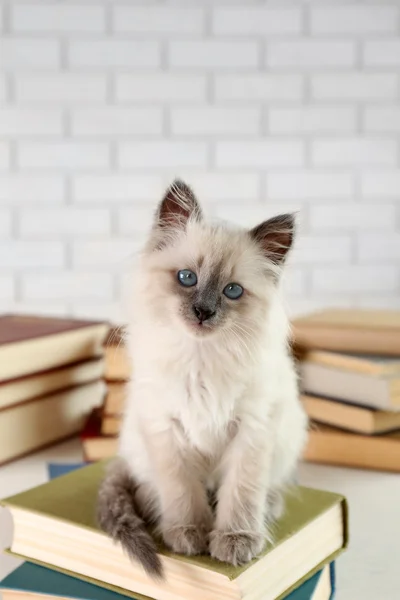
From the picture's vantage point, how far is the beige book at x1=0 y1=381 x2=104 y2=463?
51.0 inches

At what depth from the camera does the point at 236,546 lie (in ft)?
2.41

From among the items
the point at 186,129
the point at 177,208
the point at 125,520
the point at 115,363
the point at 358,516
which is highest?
the point at 186,129

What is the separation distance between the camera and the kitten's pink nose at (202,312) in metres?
0.78

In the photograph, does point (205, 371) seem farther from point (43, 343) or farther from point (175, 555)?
point (43, 343)

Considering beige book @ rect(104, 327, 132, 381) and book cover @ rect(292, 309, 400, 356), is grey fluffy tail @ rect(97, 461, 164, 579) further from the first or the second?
book cover @ rect(292, 309, 400, 356)

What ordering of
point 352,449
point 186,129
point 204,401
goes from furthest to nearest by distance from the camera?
1. point 186,129
2. point 352,449
3. point 204,401

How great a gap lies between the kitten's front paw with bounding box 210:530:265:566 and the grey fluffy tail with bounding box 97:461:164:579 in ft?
0.22

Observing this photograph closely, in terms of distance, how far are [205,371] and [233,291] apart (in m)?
0.11

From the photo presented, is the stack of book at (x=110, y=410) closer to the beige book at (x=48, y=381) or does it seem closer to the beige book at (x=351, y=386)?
the beige book at (x=48, y=381)

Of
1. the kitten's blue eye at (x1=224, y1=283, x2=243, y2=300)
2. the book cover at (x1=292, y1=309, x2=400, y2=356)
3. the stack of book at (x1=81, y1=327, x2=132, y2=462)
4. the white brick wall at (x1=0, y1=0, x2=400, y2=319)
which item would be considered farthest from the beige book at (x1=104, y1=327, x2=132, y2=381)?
the white brick wall at (x1=0, y1=0, x2=400, y2=319)

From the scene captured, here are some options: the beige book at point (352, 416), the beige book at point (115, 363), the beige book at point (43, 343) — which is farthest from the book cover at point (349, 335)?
the beige book at point (43, 343)

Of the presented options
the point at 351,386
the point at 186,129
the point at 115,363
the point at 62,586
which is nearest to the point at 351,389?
the point at 351,386

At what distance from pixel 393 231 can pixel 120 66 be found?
1.01 metres

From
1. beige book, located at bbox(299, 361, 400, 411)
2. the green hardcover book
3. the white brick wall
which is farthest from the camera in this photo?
the white brick wall
